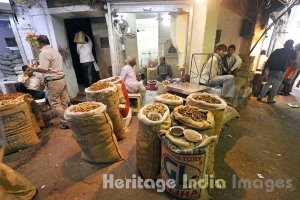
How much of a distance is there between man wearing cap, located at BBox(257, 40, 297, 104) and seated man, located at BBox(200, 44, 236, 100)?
2034 millimetres

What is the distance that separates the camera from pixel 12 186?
2.00 metres

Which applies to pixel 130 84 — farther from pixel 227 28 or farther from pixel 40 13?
pixel 227 28

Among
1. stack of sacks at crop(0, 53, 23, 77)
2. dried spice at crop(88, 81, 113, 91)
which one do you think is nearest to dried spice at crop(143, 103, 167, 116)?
dried spice at crop(88, 81, 113, 91)

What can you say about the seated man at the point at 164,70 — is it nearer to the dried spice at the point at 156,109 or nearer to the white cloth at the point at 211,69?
the white cloth at the point at 211,69

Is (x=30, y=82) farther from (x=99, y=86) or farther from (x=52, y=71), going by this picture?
(x=99, y=86)

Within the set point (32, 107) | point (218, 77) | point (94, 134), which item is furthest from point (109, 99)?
point (218, 77)

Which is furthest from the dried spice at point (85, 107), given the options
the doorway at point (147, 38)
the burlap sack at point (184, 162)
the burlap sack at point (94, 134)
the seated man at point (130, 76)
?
the doorway at point (147, 38)

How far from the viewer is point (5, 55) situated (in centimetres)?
535

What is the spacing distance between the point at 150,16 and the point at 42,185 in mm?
6218

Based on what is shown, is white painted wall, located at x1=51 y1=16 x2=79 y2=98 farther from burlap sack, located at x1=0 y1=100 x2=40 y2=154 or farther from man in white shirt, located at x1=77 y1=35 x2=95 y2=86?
burlap sack, located at x1=0 y1=100 x2=40 y2=154

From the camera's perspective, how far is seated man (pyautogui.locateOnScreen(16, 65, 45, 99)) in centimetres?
410

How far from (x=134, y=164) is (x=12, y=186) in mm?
1609

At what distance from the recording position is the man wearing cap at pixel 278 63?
17.2 ft

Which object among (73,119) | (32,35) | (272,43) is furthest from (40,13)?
(272,43)
